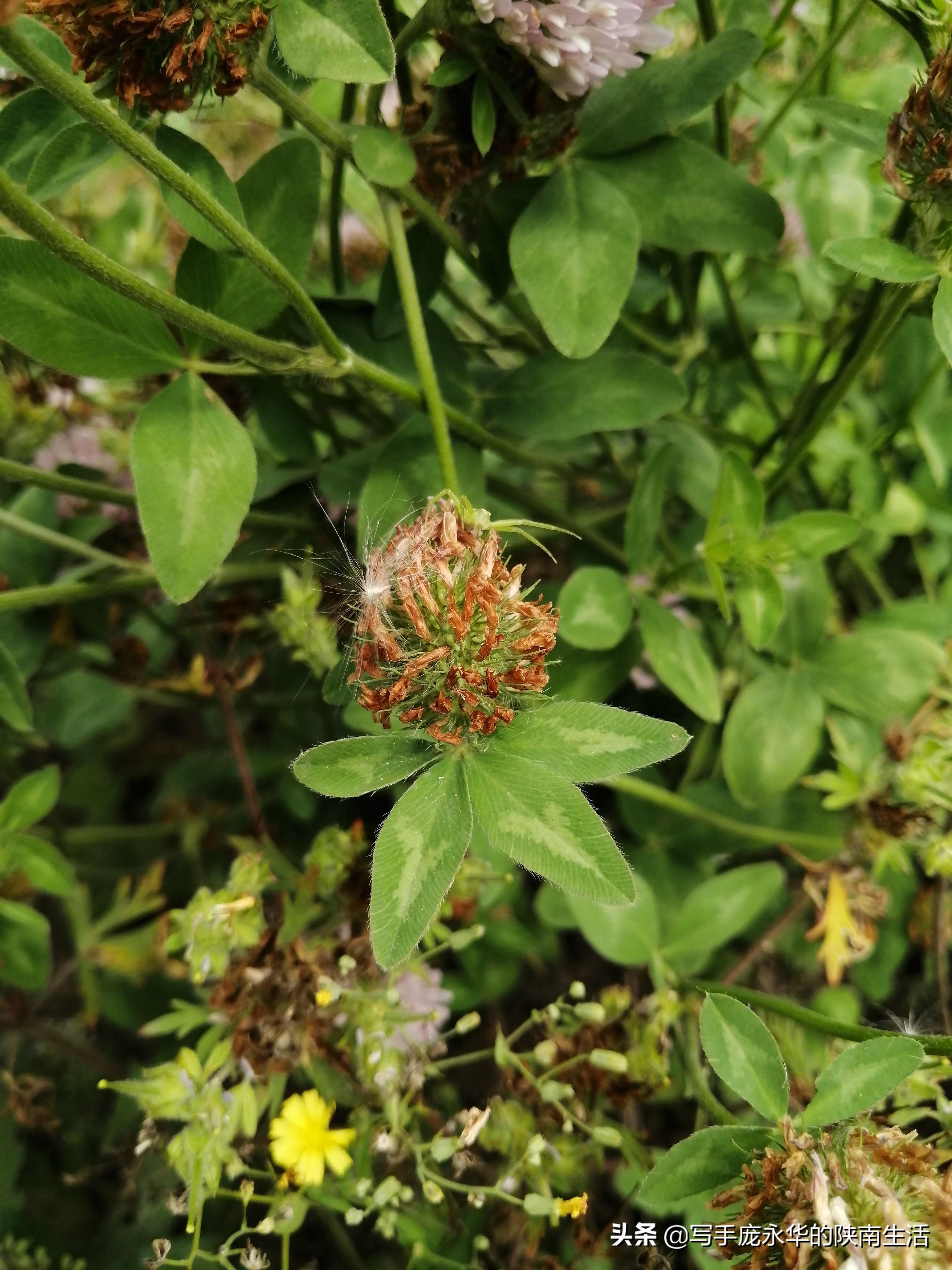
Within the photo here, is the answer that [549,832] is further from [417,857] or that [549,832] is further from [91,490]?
[91,490]

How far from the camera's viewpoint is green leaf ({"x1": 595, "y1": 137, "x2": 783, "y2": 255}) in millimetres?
951

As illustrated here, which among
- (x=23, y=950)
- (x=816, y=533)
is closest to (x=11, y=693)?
(x=23, y=950)

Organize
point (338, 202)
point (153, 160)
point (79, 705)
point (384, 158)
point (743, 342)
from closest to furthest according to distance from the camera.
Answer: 1. point (153, 160)
2. point (384, 158)
3. point (338, 202)
4. point (743, 342)
5. point (79, 705)

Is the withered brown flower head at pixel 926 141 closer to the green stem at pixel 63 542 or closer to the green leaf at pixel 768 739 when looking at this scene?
the green leaf at pixel 768 739

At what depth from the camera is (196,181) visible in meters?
0.80

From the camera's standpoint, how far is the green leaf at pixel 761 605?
3.42 feet

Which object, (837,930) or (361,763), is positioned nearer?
(361,763)

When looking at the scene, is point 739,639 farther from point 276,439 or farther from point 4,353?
point 4,353

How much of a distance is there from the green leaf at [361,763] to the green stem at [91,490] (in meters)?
0.43

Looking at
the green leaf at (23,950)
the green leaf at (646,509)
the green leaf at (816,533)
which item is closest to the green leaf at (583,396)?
the green leaf at (646,509)

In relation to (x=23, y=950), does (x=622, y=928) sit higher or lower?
higher

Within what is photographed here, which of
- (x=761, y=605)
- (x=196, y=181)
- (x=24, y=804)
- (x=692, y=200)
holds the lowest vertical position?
(x=24, y=804)

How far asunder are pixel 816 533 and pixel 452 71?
2.03ft

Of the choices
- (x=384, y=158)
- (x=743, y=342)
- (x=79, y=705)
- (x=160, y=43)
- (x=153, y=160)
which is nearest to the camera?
(x=153, y=160)
